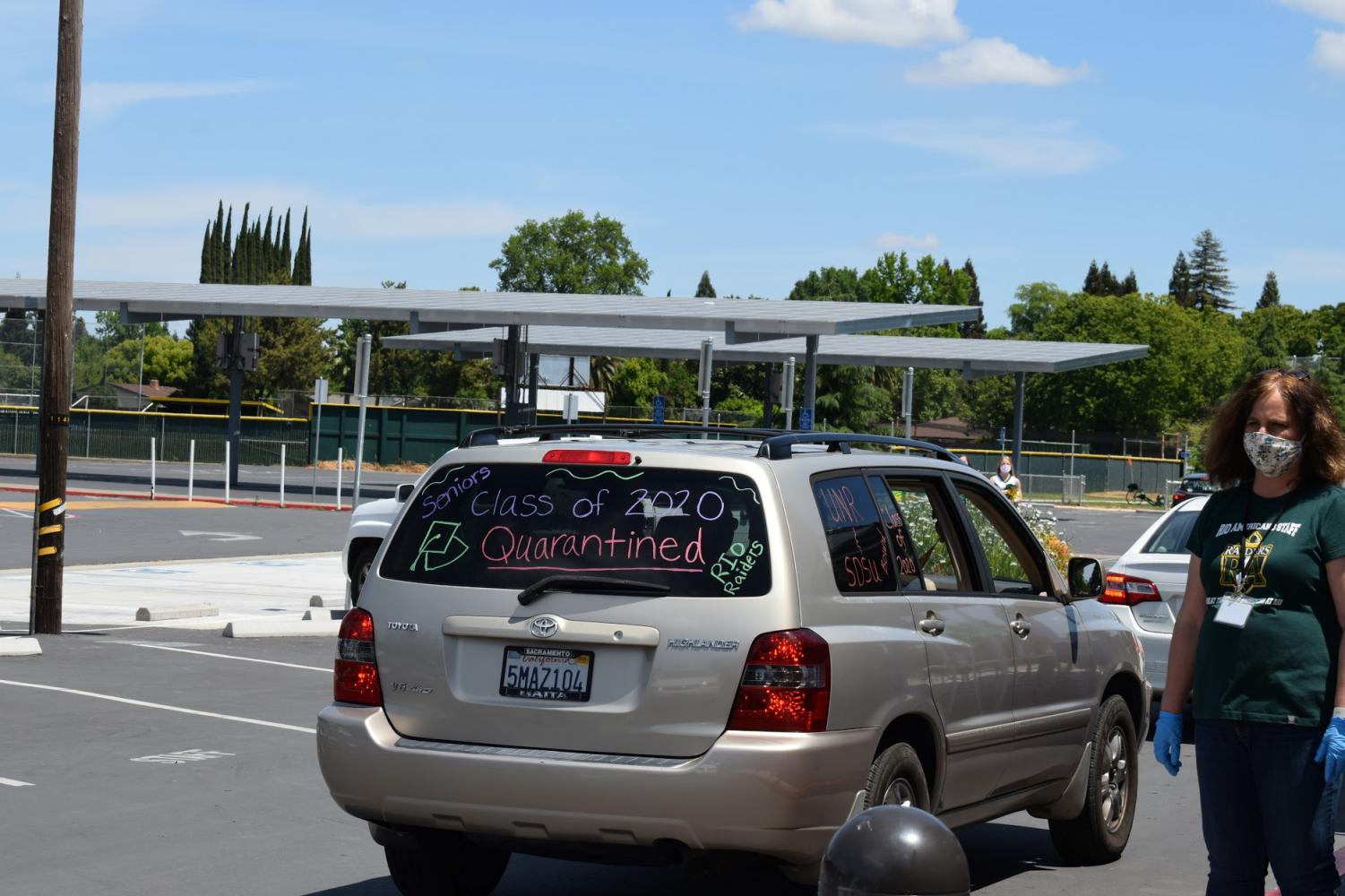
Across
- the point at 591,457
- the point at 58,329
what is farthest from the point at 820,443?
the point at 58,329

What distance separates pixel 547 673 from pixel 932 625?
1463 millimetres

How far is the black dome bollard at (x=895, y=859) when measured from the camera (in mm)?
3764

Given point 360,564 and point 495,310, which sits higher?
point 495,310

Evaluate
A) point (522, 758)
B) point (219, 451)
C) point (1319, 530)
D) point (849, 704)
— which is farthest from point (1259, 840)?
point (219, 451)

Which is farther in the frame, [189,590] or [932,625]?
[189,590]

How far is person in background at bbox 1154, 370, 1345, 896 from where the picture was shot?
4.80 metres

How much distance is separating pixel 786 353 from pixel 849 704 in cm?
4722

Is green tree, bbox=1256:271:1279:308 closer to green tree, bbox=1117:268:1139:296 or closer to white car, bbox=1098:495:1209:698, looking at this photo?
green tree, bbox=1117:268:1139:296

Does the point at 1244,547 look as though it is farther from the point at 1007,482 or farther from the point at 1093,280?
the point at 1093,280

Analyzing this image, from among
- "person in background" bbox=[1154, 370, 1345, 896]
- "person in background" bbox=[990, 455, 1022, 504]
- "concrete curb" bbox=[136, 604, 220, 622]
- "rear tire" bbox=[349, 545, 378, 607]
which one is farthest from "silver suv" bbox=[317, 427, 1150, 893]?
"person in background" bbox=[990, 455, 1022, 504]

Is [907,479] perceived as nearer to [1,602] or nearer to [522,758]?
[522,758]

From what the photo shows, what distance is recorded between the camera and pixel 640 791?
5586mm

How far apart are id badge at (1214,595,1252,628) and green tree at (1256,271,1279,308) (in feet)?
641

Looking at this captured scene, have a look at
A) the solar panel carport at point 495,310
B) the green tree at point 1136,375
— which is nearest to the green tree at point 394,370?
the green tree at point 1136,375
